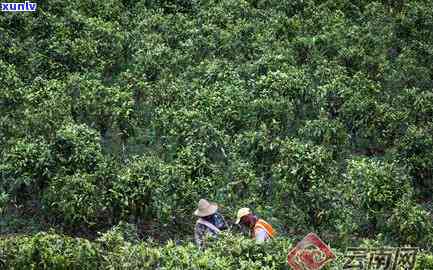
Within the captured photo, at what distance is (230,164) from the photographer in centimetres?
1322

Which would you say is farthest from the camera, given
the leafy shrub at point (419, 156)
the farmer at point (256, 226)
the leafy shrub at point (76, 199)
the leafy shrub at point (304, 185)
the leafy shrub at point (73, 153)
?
the leafy shrub at point (419, 156)

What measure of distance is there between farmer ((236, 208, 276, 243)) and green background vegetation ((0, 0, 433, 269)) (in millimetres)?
1004

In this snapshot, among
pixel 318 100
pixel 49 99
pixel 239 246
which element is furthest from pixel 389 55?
pixel 239 246

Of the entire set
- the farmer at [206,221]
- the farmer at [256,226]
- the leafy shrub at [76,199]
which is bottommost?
the leafy shrub at [76,199]

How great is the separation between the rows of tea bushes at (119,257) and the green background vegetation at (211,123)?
3cm

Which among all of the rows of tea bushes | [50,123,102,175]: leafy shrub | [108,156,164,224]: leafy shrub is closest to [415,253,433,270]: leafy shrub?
the rows of tea bushes

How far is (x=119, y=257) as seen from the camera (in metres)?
9.13

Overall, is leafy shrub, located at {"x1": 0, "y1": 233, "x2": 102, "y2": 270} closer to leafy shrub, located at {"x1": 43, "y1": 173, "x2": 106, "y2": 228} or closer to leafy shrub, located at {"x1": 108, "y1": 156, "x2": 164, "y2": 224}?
leafy shrub, located at {"x1": 43, "y1": 173, "x2": 106, "y2": 228}

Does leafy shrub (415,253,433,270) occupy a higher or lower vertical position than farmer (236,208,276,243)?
higher

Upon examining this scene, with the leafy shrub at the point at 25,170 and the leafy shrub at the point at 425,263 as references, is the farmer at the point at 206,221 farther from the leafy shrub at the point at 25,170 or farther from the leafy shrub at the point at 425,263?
the leafy shrub at the point at 425,263

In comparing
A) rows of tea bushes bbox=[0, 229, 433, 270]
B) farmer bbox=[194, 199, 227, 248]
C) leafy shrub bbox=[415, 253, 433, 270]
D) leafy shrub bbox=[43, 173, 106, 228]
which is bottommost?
leafy shrub bbox=[43, 173, 106, 228]

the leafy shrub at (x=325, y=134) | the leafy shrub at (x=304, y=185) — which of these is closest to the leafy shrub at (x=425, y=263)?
the leafy shrub at (x=304, y=185)

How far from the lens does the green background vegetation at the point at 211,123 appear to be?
11.8m

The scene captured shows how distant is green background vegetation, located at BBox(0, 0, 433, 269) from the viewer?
11.8 m
